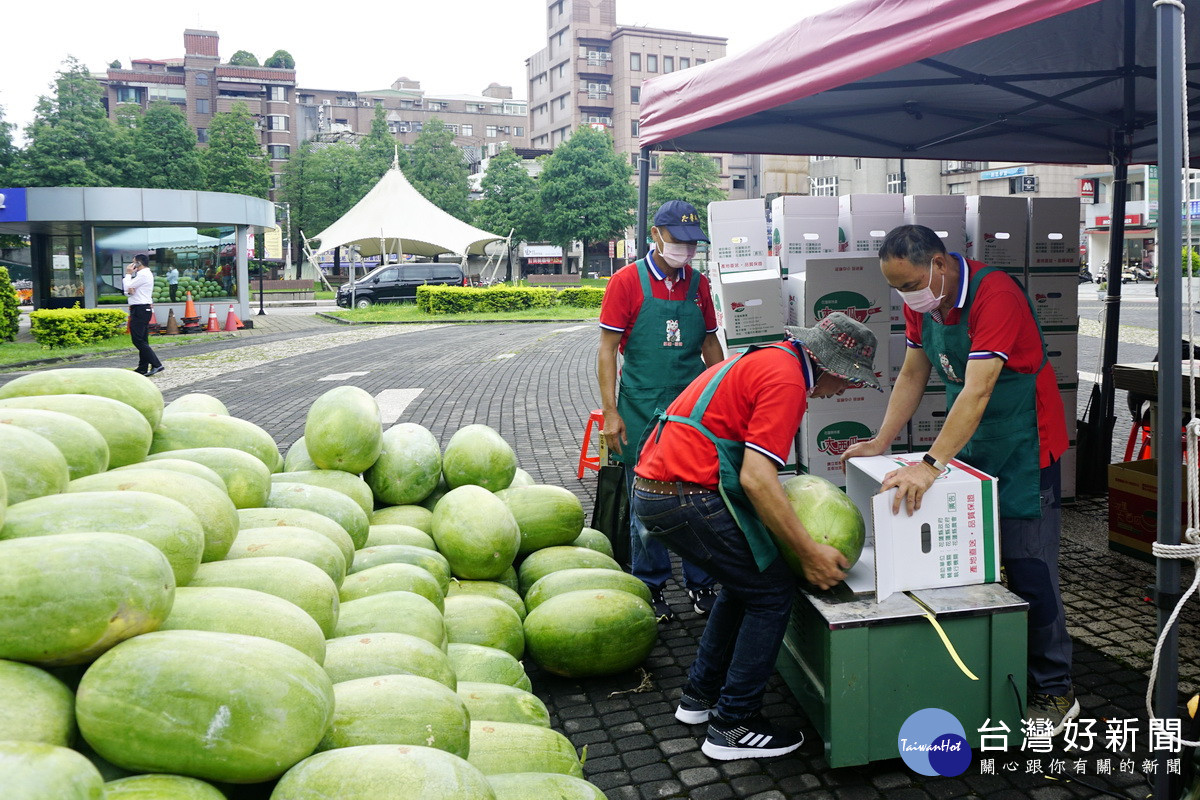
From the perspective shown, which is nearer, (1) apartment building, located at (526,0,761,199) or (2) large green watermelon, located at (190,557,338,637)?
(2) large green watermelon, located at (190,557,338,637)

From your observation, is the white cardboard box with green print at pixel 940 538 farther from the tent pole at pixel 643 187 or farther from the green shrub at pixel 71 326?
the green shrub at pixel 71 326

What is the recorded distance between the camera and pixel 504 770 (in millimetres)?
2768

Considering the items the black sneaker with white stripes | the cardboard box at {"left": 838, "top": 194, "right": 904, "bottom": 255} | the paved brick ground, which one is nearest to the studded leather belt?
the black sneaker with white stripes

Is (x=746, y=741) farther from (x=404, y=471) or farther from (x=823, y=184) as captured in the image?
(x=823, y=184)

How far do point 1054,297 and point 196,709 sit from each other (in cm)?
626

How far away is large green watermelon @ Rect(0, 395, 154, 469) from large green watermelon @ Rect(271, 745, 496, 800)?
5.65 ft

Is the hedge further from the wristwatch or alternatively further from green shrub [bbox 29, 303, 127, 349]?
the wristwatch

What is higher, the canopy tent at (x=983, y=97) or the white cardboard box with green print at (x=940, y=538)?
the canopy tent at (x=983, y=97)

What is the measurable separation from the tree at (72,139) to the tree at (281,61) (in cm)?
5400

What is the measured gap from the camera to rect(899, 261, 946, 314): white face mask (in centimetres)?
373

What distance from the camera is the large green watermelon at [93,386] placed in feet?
A: 11.9

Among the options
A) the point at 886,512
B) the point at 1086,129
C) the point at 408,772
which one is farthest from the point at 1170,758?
the point at 1086,129

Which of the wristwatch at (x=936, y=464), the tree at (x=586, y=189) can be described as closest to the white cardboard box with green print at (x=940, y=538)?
the wristwatch at (x=936, y=464)

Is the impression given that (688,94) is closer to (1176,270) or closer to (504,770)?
(1176,270)
